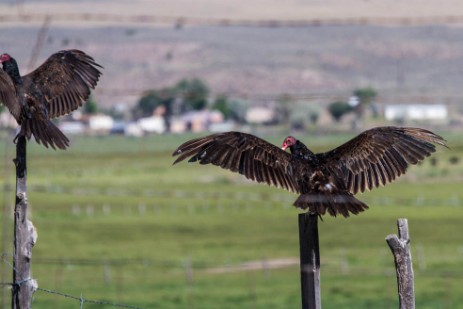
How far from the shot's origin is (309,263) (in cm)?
745

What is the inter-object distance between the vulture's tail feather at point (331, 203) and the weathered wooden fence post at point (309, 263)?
226mm

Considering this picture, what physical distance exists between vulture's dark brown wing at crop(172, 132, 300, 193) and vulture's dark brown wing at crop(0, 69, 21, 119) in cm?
181

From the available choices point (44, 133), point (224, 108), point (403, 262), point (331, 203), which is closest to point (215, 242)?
point (44, 133)

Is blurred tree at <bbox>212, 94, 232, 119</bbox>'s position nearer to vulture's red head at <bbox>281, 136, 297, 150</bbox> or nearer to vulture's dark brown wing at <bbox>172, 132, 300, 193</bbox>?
vulture's red head at <bbox>281, 136, 297, 150</bbox>

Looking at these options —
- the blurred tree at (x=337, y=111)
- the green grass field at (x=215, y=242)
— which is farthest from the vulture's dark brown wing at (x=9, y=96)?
the blurred tree at (x=337, y=111)

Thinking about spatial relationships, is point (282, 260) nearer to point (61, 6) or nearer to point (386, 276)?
point (386, 276)

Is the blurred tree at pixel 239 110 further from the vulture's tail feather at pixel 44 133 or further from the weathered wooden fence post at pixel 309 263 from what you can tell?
the weathered wooden fence post at pixel 309 263

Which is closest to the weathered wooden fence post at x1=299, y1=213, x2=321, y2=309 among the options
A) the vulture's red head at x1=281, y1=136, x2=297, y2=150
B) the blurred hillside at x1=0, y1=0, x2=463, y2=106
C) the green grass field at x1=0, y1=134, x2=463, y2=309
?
the vulture's red head at x1=281, y1=136, x2=297, y2=150

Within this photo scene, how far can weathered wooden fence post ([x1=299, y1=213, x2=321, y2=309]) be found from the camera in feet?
24.3

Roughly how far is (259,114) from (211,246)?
72539 millimetres

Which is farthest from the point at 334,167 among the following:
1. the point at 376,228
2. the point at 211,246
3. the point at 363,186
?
the point at 376,228

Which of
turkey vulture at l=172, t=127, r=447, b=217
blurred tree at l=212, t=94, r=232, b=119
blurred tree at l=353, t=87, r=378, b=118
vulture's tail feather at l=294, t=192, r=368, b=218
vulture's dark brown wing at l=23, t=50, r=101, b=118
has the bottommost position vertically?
vulture's tail feather at l=294, t=192, r=368, b=218

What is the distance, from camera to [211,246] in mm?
52125

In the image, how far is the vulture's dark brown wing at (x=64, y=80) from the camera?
9.59m
